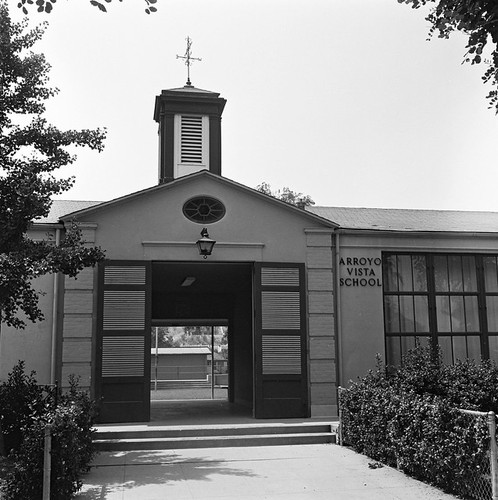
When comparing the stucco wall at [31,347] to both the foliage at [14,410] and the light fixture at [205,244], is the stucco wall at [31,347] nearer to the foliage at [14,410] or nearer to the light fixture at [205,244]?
the foliage at [14,410]

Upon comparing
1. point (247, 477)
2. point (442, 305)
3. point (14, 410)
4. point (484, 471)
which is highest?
point (442, 305)

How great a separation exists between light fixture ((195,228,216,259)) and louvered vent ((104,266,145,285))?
1.24 metres

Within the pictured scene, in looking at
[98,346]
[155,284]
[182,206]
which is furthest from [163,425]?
[155,284]

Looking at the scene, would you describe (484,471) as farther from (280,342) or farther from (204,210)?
(204,210)

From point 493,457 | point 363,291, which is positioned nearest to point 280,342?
point 363,291

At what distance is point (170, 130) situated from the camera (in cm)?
1620

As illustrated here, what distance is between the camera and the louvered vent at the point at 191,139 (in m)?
16.2

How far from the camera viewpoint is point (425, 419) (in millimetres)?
8039

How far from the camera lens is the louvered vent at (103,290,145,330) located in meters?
12.8

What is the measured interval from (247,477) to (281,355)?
15.4 ft

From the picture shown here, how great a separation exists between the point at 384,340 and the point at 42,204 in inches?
302

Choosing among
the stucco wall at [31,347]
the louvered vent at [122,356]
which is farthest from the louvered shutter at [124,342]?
the stucco wall at [31,347]

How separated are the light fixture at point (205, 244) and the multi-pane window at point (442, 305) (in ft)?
13.1

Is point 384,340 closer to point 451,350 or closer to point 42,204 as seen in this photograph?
point 451,350
